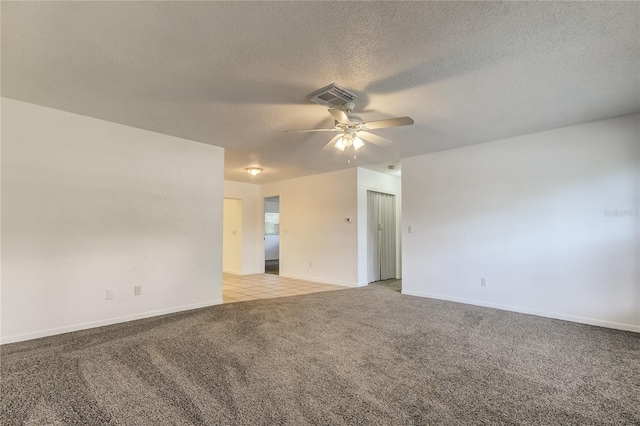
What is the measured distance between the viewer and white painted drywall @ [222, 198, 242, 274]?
7.68m

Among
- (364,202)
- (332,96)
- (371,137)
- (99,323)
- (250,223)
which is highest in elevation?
(332,96)

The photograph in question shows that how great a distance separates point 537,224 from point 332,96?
3207 millimetres

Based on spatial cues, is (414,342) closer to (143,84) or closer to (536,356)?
(536,356)

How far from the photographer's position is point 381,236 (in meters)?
6.66

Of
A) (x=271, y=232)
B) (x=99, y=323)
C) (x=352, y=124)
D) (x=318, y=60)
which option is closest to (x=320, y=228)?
(x=352, y=124)

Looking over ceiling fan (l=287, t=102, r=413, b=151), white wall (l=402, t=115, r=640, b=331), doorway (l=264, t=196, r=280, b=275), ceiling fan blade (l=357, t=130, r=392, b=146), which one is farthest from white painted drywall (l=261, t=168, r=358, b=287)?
doorway (l=264, t=196, r=280, b=275)

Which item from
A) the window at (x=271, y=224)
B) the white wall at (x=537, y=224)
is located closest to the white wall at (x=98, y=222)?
the white wall at (x=537, y=224)

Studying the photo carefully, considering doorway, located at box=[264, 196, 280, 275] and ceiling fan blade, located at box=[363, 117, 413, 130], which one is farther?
doorway, located at box=[264, 196, 280, 275]

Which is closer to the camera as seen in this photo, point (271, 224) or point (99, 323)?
point (99, 323)

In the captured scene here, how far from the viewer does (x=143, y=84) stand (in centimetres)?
261

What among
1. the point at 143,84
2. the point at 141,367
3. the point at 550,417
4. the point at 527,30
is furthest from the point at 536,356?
the point at 143,84

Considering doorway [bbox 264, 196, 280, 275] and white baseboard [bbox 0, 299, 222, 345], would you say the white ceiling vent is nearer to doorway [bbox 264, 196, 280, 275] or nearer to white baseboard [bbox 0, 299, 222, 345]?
white baseboard [bbox 0, 299, 222, 345]

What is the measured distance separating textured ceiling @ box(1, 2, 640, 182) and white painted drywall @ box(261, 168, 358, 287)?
2797mm

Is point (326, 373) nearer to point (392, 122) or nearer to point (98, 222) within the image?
point (392, 122)
